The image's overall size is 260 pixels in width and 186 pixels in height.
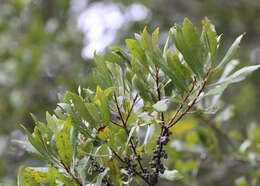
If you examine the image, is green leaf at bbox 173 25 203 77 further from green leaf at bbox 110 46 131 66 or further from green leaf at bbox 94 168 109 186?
green leaf at bbox 94 168 109 186

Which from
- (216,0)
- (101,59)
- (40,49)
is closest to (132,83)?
(101,59)

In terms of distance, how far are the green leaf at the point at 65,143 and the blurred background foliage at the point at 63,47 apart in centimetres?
161

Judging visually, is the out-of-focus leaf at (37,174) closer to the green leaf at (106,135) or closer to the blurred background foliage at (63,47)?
the green leaf at (106,135)

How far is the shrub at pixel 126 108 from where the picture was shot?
2.12 ft

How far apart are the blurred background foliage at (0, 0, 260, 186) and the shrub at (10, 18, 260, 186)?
1.55 m

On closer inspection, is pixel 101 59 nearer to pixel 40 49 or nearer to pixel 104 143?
pixel 104 143

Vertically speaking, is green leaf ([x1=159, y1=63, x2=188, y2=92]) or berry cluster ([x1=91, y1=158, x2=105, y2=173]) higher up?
green leaf ([x1=159, y1=63, x2=188, y2=92])

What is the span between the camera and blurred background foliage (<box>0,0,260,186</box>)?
2.54m

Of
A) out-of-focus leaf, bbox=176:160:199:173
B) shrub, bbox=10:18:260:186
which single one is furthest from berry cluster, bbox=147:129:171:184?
out-of-focus leaf, bbox=176:160:199:173

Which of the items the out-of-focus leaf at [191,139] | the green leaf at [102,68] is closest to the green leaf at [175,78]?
the green leaf at [102,68]

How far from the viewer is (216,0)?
3160 mm

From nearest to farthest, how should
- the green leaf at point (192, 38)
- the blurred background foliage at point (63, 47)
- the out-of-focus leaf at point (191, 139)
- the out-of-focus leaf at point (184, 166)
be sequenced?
the green leaf at point (192, 38)
the out-of-focus leaf at point (184, 166)
the out-of-focus leaf at point (191, 139)
the blurred background foliage at point (63, 47)

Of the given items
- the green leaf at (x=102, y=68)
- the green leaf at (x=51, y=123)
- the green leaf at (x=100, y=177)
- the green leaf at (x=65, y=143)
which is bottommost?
the green leaf at (x=100, y=177)

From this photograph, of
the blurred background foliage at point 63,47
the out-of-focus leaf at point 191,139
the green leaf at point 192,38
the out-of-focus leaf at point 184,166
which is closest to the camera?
the green leaf at point 192,38
